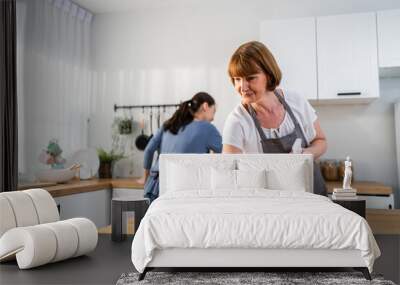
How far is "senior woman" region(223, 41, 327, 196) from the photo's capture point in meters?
4.07

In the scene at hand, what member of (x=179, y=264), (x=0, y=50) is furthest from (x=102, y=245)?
(x=0, y=50)

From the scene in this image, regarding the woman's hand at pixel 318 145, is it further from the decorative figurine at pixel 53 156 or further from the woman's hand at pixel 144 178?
the decorative figurine at pixel 53 156

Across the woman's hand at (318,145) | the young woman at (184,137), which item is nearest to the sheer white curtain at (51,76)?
the young woman at (184,137)

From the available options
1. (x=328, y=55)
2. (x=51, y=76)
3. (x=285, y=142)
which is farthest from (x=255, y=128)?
(x=51, y=76)

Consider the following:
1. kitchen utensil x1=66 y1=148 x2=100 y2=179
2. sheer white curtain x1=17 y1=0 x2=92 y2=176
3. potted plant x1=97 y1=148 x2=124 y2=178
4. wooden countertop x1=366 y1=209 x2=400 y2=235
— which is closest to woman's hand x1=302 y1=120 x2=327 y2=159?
wooden countertop x1=366 y1=209 x2=400 y2=235

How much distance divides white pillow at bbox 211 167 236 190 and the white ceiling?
7.62 ft

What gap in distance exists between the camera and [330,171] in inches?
173

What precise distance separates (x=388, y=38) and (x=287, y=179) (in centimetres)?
182

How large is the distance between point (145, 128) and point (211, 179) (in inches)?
70.2

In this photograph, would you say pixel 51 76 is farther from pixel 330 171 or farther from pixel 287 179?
pixel 330 171

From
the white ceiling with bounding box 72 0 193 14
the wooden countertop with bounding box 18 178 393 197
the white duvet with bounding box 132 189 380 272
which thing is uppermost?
the white ceiling with bounding box 72 0 193 14

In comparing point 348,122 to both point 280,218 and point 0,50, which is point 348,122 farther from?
point 0,50

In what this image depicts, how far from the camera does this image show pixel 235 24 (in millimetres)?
4867

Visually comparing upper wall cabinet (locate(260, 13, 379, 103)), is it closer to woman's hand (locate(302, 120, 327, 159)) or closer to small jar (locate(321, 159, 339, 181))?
woman's hand (locate(302, 120, 327, 159))
